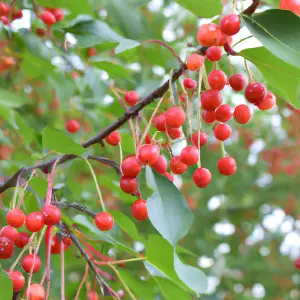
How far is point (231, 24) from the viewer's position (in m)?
0.76

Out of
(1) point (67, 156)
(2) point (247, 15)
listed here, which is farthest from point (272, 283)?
(2) point (247, 15)

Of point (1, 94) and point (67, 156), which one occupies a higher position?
point (67, 156)

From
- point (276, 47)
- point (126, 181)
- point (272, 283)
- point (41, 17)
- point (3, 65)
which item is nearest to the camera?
point (276, 47)

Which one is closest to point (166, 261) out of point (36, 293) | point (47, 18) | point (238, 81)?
point (36, 293)

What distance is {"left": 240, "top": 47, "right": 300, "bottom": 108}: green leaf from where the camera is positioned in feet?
2.80

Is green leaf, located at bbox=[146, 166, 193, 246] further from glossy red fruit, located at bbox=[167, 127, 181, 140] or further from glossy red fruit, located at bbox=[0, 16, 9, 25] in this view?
glossy red fruit, located at bbox=[0, 16, 9, 25]

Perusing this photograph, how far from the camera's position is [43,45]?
1426 millimetres

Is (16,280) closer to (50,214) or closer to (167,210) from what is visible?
(50,214)

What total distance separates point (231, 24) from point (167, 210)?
299mm

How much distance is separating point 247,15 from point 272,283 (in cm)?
259

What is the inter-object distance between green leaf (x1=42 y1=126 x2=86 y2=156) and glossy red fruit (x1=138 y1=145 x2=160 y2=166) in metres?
0.17

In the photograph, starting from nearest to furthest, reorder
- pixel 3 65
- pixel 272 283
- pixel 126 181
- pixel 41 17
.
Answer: pixel 126 181 → pixel 41 17 → pixel 3 65 → pixel 272 283

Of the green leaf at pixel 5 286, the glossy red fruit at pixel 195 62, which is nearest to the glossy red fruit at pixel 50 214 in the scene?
the green leaf at pixel 5 286

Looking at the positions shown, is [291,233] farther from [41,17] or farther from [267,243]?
[41,17]
